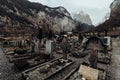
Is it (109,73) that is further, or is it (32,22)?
(32,22)

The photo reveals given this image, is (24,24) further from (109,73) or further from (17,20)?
(109,73)

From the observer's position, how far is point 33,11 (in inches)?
2761

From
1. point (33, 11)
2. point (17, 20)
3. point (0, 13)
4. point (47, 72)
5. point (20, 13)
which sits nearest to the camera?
point (47, 72)

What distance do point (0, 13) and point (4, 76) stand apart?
4832cm

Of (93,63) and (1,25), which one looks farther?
(1,25)

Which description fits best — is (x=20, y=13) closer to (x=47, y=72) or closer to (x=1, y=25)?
(x=1, y=25)

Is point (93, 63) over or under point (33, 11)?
under

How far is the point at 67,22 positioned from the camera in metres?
92.9

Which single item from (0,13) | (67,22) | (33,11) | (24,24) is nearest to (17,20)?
(24,24)

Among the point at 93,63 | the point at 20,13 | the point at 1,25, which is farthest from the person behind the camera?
the point at 20,13

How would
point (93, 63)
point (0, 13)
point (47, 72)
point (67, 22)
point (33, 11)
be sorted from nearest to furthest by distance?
point (47, 72) < point (93, 63) < point (0, 13) < point (33, 11) < point (67, 22)

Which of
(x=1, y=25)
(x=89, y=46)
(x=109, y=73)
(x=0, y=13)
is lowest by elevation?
(x=109, y=73)

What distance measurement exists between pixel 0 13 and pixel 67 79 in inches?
1977

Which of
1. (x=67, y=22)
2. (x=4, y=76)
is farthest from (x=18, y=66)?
(x=67, y=22)
